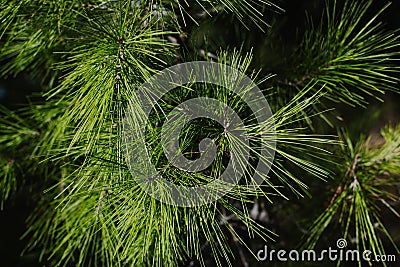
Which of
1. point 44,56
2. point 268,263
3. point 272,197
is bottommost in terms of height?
point 268,263

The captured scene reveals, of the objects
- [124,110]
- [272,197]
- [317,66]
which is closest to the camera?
[124,110]

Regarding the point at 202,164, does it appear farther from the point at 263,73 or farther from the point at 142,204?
the point at 263,73

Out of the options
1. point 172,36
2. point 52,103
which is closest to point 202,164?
point 172,36

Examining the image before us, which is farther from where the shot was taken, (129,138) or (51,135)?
(51,135)

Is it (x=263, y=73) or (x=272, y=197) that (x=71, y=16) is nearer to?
(x=263, y=73)

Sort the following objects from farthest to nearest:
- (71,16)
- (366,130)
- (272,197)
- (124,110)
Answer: (366,130)
(272,197)
(71,16)
(124,110)

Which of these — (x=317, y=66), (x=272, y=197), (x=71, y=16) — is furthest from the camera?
(x=272, y=197)

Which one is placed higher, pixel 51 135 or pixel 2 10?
pixel 2 10

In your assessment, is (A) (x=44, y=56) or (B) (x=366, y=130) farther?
(B) (x=366, y=130)

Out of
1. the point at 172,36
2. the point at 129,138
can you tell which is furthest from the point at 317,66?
the point at 129,138
